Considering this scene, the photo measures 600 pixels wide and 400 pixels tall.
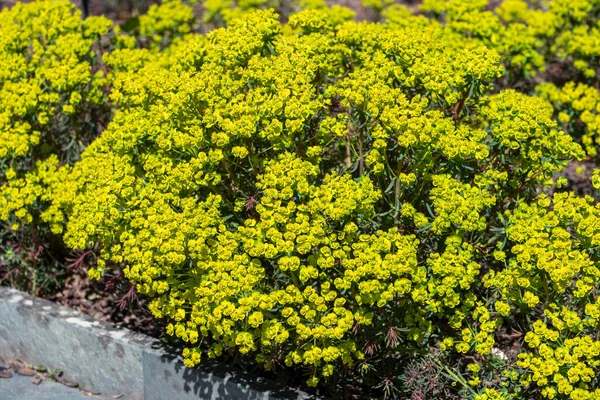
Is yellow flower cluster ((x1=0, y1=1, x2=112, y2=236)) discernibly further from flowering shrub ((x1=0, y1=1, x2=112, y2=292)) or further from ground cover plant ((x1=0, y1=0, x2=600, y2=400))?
ground cover plant ((x1=0, y1=0, x2=600, y2=400))

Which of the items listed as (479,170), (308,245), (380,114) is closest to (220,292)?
(308,245)

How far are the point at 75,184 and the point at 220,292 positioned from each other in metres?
1.39

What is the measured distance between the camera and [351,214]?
4328 millimetres

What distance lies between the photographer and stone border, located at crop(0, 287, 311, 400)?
4.79 metres

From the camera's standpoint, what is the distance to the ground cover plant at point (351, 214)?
4188 mm

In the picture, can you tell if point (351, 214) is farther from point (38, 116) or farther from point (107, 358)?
point (38, 116)

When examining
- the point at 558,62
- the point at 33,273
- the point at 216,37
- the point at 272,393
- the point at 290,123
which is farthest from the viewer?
the point at 558,62

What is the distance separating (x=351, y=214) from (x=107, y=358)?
71.6 inches

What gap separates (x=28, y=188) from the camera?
211 inches

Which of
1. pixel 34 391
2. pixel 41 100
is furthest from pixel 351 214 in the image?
pixel 34 391

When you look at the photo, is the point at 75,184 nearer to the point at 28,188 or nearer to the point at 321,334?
the point at 28,188

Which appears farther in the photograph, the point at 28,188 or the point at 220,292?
the point at 28,188

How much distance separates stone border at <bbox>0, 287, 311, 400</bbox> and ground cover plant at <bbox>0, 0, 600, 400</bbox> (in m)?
0.22

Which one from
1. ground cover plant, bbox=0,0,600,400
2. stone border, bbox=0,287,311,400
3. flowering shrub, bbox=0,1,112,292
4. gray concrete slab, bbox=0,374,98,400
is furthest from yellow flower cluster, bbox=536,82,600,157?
gray concrete slab, bbox=0,374,98,400
